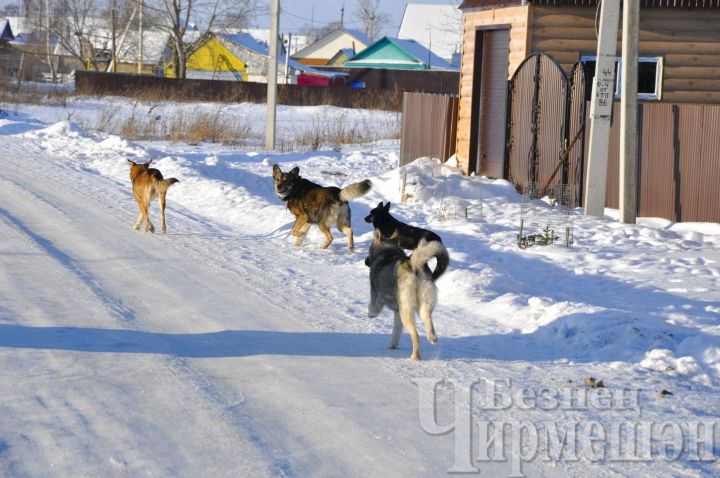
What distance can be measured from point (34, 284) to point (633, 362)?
18.4ft

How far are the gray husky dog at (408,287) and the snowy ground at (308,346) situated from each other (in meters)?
0.27

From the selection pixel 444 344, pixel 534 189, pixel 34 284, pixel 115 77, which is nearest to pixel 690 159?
pixel 534 189

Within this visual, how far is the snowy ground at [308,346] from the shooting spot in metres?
5.54

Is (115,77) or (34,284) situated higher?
(115,77)

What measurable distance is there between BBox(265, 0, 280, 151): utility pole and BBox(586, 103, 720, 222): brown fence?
43.1 ft

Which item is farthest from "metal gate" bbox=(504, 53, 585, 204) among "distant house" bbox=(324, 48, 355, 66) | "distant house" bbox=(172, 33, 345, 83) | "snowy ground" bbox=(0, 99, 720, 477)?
"distant house" bbox=(324, 48, 355, 66)

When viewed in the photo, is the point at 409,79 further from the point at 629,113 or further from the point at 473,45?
the point at 629,113

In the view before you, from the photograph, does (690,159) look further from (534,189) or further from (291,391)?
(291,391)

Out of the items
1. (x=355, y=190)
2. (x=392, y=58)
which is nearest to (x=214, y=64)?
(x=392, y=58)

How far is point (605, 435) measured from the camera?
19.5ft

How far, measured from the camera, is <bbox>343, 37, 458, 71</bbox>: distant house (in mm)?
83938

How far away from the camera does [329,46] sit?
102812 mm

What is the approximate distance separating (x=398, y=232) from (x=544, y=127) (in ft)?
29.4

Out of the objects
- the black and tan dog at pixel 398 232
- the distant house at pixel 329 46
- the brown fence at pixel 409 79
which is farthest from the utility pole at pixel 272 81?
the distant house at pixel 329 46
